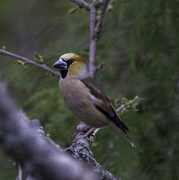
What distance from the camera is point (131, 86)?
370 cm

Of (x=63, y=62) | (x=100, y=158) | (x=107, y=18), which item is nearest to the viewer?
(x=63, y=62)

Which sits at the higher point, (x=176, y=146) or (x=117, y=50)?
(x=117, y=50)

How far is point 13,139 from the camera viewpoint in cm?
61

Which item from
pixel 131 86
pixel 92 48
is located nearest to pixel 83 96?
pixel 92 48

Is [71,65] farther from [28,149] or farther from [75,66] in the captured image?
[28,149]

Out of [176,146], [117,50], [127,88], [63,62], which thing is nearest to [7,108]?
[63,62]

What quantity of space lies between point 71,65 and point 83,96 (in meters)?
0.35

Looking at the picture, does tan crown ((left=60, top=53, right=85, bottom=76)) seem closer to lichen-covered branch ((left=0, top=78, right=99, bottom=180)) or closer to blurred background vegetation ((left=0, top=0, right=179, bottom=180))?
blurred background vegetation ((left=0, top=0, right=179, bottom=180))

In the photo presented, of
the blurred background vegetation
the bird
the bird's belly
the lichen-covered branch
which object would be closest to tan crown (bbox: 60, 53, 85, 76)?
the bird

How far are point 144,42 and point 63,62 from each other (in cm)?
99

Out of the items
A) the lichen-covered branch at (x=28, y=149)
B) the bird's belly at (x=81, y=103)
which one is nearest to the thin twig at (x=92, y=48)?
the bird's belly at (x=81, y=103)

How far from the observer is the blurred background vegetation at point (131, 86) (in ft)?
9.71

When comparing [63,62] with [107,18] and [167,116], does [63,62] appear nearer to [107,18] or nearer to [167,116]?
[107,18]

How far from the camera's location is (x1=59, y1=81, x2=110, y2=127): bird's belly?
2606 millimetres
